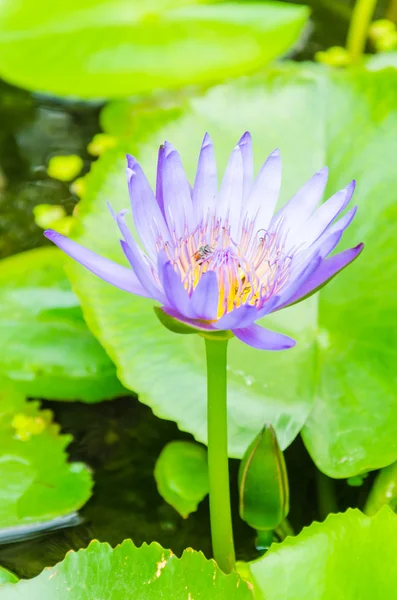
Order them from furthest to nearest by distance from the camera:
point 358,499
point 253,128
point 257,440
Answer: point 253,128 → point 358,499 → point 257,440

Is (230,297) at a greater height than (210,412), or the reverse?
(230,297)

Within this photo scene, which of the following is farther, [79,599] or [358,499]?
[358,499]

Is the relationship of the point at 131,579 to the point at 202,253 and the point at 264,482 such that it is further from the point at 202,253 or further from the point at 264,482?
the point at 202,253

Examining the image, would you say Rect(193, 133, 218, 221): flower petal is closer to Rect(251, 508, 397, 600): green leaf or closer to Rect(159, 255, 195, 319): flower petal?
Rect(159, 255, 195, 319): flower petal

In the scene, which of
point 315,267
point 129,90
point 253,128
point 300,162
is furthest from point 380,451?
point 129,90

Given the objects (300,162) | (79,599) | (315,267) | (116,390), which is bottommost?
(116,390)

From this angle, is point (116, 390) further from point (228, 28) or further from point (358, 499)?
point (228, 28)

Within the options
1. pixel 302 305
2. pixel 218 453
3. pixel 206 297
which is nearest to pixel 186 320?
pixel 206 297

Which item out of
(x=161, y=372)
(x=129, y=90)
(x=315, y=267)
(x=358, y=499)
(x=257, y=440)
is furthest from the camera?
(x=129, y=90)
